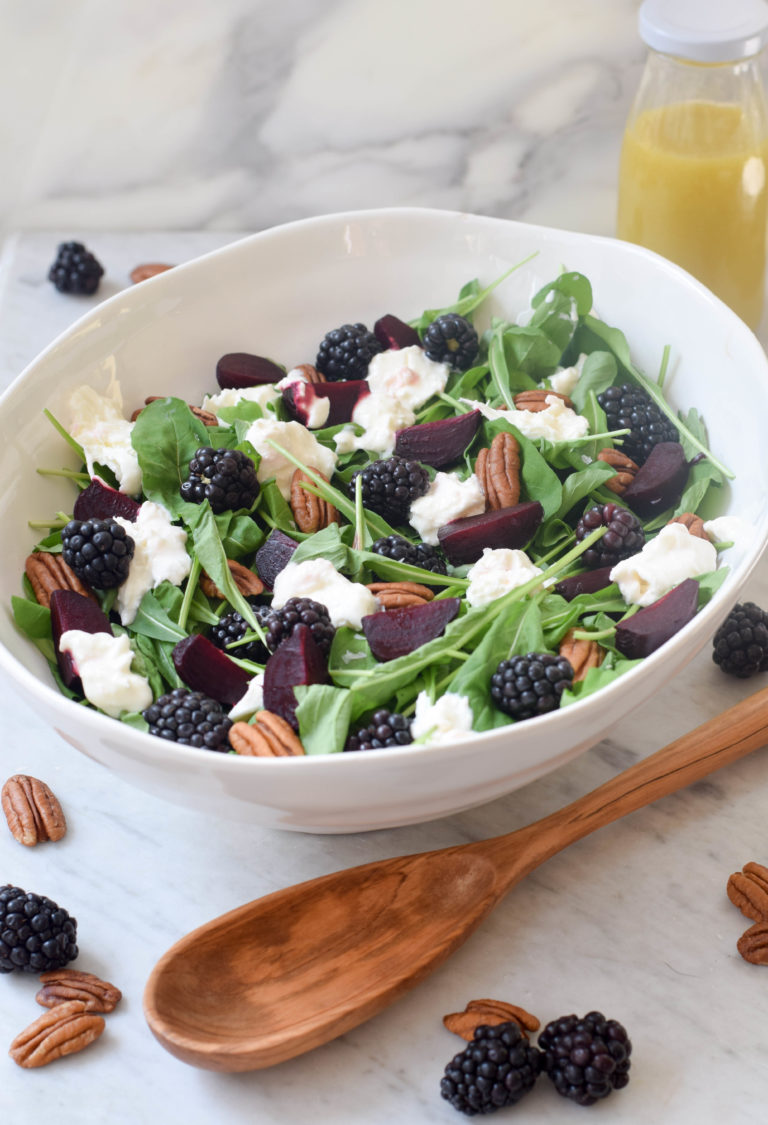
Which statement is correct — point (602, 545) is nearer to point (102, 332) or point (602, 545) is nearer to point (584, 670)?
point (584, 670)

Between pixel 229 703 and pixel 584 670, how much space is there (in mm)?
361

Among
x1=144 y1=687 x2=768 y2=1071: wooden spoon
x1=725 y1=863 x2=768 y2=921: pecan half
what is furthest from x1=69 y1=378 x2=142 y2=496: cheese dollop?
x1=725 y1=863 x2=768 y2=921: pecan half

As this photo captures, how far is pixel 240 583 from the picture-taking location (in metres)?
1.35

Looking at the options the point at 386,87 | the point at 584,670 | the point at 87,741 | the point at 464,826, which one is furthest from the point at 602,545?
the point at 386,87

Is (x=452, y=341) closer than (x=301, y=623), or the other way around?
(x=301, y=623)

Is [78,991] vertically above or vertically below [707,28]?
below

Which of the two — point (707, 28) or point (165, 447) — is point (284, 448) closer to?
point (165, 447)

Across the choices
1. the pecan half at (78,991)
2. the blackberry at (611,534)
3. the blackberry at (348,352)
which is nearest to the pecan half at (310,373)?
the blackberry at (348,352)

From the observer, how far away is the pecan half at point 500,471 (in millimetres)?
1409

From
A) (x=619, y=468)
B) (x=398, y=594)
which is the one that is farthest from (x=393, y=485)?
(x=619, y=468)

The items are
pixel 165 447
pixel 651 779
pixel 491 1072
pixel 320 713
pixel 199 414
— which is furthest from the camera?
pixel 199 414

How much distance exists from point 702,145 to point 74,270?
3.60 feet

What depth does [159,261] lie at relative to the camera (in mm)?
2260

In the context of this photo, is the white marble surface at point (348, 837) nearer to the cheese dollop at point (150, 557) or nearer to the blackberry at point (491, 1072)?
the blackberry at point (491, 1072)
